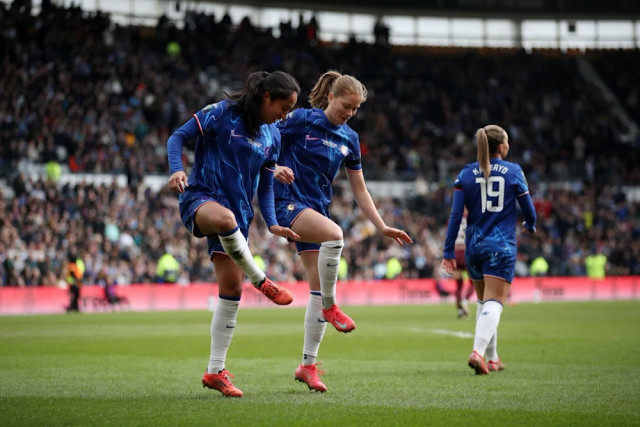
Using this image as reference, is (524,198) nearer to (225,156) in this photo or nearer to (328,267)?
(328,267)

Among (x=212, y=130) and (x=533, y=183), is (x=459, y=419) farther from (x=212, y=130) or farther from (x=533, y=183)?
(x=533, y=183)

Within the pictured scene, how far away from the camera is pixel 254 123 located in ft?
22.8

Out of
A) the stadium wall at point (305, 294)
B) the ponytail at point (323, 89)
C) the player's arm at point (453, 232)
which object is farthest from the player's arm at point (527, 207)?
the stadium wall at point (305, 294)

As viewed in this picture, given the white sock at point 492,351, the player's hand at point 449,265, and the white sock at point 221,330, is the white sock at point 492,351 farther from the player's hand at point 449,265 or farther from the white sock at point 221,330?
the white sock at point 221,330

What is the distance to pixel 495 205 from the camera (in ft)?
29.8

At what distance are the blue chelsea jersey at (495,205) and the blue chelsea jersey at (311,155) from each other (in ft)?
6.02

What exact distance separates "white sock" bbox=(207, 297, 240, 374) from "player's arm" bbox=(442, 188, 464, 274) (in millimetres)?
2599

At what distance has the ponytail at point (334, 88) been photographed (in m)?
7.54

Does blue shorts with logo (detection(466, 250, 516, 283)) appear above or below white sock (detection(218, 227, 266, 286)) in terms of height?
below

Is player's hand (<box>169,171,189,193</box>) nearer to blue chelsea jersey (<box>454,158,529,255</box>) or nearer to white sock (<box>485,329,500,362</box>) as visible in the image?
blue chelsea jersey (<box>454,158,529,255</box>)

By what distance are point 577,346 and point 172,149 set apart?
7867 mm

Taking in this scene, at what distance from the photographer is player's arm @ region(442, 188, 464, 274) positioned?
8977 millimetres

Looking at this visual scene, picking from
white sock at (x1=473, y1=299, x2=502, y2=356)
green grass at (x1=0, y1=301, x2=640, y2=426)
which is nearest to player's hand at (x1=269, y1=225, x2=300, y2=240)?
green grass at (x1=0, y1=301, x2=640, y2=426)

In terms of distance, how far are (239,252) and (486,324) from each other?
124 inches
